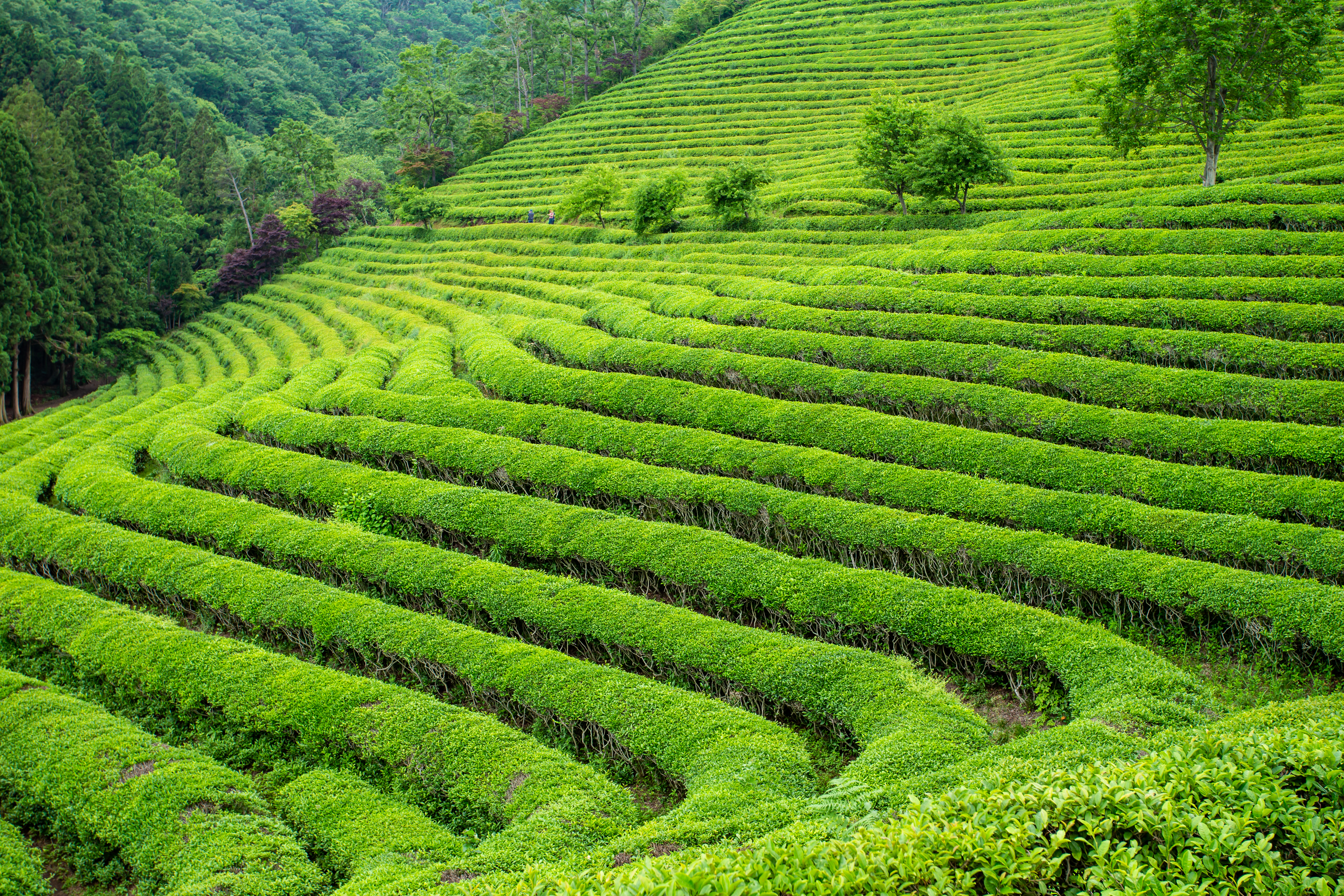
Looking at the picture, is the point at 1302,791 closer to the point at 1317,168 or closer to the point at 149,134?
the point at 1317,168

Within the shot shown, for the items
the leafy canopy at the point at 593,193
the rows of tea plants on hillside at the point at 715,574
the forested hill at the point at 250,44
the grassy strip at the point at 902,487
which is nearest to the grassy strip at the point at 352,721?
the rows of tea plants on hillside at the point at 715,574

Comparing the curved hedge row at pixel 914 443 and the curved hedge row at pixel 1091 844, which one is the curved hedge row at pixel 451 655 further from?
the curved hedge row at pixel 914 443

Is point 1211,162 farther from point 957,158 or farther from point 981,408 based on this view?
point 981,408

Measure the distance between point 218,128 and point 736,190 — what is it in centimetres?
7628

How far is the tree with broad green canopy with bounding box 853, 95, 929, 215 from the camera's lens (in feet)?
129

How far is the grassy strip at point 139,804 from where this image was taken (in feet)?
36.8

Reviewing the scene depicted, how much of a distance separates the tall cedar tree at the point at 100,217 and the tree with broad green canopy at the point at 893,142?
1921 inches

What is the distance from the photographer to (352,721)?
1395 cm

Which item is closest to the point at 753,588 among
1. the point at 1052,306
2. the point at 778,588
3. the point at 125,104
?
the point at 778,588

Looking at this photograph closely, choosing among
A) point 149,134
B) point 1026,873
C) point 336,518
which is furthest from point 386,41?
point 1026,873

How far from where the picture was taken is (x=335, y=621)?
1681 cm

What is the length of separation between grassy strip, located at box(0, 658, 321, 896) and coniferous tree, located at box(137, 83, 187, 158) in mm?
85041

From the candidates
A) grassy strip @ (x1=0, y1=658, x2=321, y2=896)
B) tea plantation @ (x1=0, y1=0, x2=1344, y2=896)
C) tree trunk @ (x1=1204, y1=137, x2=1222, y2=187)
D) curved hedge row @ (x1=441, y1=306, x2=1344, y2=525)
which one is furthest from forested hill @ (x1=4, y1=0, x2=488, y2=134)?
tree trunk @ (x1=1204, y1=137, x2=1222, y2=187)

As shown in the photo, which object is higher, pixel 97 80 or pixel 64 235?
pixel 97 80
